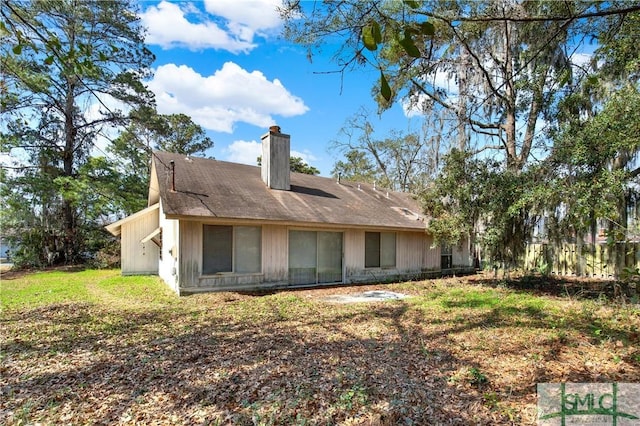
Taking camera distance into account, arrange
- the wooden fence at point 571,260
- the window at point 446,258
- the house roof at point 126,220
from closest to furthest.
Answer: the wooden fence at point 571,260
the house roof at point 126,220
the window at point 446,258

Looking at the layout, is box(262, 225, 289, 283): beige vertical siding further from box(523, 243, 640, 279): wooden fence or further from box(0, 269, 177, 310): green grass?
box(523, 243, 640, 279): wooden fence

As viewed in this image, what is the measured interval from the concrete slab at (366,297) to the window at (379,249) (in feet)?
7.41

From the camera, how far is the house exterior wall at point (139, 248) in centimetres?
1272

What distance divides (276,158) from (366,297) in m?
5.93

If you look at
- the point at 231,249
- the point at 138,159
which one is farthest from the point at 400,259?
the point at 138,159

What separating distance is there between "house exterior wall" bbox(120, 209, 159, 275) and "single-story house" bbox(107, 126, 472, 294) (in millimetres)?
35

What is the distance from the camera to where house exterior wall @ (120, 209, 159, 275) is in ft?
41.7

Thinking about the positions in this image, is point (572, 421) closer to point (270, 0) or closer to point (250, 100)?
point (270, 0)

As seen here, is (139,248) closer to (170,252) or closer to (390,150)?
(170,252)

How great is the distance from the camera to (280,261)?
10.1m

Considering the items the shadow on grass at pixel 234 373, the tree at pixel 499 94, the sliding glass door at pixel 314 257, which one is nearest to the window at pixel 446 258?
the tree at pixel 499 94

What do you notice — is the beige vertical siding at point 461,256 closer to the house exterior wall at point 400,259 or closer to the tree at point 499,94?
the house exterior wall at point 400,259

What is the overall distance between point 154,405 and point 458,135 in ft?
38.9

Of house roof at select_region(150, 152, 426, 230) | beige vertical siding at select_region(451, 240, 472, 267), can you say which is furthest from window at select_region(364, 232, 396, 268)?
beige vertical siding at select_region(451, 240, 472, 267)
